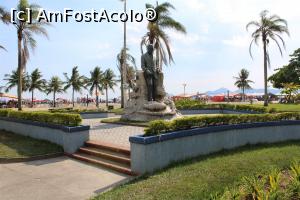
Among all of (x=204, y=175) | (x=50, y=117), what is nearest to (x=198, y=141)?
(x=204, y=175)

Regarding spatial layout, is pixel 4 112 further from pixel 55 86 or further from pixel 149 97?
pixel 55 86

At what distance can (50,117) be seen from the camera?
12438 mm

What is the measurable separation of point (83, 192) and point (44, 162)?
3.26 meters

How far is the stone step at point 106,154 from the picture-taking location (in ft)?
29.9

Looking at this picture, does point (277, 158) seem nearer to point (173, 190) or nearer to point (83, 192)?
point (173, 190)

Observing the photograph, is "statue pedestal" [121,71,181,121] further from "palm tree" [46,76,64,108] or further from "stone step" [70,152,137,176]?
"palm tree" [46,76,64,108]

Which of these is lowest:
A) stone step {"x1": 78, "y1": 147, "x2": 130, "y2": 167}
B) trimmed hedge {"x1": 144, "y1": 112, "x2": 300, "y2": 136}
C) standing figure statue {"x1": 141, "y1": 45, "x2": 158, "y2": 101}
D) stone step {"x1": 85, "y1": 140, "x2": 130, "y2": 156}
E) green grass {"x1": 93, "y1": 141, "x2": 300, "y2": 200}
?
green grass {"x1": 93, "y1": 141, "x2": 300, "y2": 200}

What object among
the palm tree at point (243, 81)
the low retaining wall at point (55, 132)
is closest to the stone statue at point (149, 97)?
the low retaining wall at point (55, 132)

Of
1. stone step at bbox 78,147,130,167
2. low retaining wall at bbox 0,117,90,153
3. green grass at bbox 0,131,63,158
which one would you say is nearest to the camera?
stone step at bbox 78,147,130,167

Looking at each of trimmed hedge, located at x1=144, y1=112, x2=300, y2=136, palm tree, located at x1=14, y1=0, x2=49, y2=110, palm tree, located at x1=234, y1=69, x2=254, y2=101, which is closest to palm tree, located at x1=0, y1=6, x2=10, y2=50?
palm tree, located at x1=14, y1=0, x2=49, y2=110

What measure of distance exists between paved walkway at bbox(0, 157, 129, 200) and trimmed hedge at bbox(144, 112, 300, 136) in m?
1.56

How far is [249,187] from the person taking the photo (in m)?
6.70

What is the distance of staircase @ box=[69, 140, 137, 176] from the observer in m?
8.86

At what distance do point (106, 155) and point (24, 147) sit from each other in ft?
11.8
